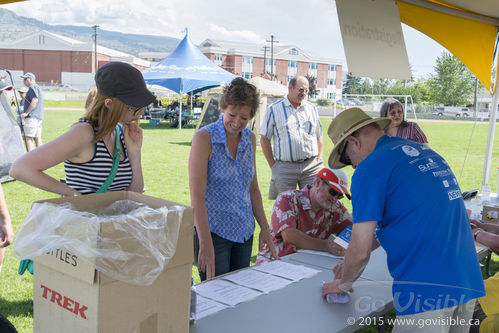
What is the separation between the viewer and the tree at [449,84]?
2370cm

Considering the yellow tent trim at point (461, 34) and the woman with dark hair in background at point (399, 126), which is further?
the woman with dark hair in background at point (399, 126)

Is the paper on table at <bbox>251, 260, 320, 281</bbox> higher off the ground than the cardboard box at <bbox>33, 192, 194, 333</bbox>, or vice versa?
the cardboard box at <bbox>33, 192, 194, 333</bbox>

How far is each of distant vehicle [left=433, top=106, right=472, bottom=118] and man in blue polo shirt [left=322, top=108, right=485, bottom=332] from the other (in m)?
31.8

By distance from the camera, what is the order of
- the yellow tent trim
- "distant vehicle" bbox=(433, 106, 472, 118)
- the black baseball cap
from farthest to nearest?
1. "distant vehicle" bbox=(433, 106, 472, 118)
2. the yellow tent trim
3. the black baseball cap

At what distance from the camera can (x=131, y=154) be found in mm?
1793

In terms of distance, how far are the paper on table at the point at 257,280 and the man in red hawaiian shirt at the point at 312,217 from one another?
0.36m

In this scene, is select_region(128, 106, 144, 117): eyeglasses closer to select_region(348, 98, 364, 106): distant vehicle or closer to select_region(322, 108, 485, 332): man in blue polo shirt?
select_region(322, 108, 485, 332): man in blue polo shirt

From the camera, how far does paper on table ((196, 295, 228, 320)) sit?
1613 mm

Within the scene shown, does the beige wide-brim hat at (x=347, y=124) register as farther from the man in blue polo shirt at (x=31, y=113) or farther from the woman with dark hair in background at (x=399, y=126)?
the man in blue polo shirt at (x=31, y=113)

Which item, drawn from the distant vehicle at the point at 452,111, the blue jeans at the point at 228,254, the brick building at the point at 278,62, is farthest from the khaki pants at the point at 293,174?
the brick building at the point at 278,62

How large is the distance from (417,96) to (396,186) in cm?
2803

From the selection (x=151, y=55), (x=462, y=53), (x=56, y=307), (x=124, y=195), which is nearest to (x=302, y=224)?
(x=124, y=195)

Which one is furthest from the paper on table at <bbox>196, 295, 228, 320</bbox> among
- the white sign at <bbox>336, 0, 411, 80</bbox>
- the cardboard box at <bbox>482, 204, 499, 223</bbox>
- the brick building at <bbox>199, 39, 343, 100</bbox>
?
the brick building at <bbox>199, 39, 343, 100</bbox>

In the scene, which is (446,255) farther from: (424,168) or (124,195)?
(124,195)
